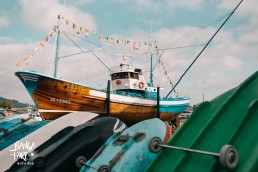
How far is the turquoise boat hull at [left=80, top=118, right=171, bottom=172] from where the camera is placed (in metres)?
3.27

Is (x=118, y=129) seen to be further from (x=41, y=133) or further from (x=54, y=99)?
(x=54, y=99)

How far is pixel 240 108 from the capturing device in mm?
2375

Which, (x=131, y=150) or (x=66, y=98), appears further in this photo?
(x=66, y=98)

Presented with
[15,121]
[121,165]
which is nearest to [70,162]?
[121,165]

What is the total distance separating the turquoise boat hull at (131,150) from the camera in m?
3.27

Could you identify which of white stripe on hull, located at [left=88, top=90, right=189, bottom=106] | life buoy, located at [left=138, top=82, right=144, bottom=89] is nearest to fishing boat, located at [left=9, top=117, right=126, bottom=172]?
white stripe on hull, located at [left=88, top=90, right=189, bottom=106]

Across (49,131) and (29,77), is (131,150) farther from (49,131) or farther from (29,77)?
(29,77)

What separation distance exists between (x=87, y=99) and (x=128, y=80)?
738 cm

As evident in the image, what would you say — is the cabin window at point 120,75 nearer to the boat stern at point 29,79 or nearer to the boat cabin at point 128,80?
the boat cabin at point 128,80

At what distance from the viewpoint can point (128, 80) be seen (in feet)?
85.4

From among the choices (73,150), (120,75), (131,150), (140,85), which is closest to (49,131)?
(73,150)

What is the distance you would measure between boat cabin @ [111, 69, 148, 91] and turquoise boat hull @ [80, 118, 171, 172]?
21760 millimetres

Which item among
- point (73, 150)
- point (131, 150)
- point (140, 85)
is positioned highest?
point (140, 85)

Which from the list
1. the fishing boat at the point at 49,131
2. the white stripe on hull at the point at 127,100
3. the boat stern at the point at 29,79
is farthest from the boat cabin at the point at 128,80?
the fishing boat at the point at 49,131
